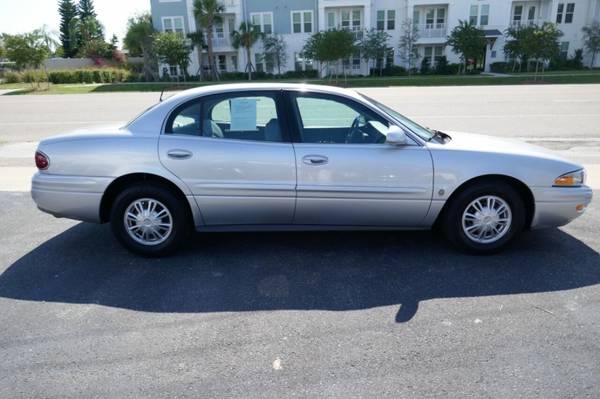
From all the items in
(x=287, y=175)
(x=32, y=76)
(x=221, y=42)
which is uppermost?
(x=221, y=42)

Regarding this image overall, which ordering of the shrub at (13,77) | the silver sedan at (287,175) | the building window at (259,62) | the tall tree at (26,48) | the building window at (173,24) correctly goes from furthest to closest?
the building window at (173,24), the building window at (259,62), the shrub at (13,77), the tall tree at (26,48), the silver sedan at (287,175)

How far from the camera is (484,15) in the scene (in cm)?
4116

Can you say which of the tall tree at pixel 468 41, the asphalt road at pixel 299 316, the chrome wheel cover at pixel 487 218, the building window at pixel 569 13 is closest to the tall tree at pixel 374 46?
the tall tree at pixel 468 41

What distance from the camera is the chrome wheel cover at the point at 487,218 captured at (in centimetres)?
407

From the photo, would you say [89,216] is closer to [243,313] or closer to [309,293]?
[243,313]

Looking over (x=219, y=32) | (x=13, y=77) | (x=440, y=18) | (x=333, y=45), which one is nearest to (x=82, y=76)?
(x=13, y=77)

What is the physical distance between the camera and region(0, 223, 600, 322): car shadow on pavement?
3504 mm

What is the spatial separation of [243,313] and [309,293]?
1.84ft

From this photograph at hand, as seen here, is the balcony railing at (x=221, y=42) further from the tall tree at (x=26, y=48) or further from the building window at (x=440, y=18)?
the building window at (x=440, y=18)

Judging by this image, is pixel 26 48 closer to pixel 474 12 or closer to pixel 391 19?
pixel 391 19

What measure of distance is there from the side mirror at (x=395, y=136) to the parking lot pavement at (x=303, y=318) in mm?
1074

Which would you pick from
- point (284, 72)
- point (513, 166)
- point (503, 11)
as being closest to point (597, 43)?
point (503, 11)

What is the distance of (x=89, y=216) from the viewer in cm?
418

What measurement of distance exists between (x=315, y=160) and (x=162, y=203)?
1431mm
